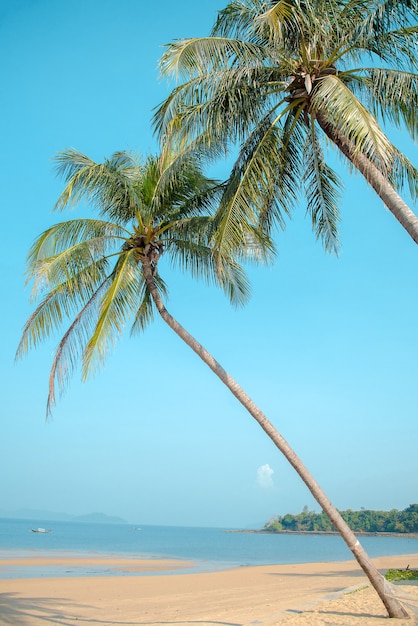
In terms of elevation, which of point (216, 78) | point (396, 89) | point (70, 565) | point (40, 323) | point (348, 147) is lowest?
point (70, 565)

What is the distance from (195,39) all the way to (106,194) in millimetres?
3442

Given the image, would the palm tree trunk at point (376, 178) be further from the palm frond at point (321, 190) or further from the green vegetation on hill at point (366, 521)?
the green vegetation on hill at point (366, 521)

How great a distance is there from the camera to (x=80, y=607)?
13875 mm

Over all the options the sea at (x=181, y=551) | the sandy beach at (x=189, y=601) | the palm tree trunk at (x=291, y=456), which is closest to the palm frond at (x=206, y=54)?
the palm tree trunk at (x=291, y=456)

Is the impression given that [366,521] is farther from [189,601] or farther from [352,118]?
[352,118]

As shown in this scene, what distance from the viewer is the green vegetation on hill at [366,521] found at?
101125mm

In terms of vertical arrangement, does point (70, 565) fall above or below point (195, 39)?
below

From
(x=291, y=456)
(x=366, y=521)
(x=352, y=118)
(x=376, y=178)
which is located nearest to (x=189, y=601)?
(x=291, y=456)

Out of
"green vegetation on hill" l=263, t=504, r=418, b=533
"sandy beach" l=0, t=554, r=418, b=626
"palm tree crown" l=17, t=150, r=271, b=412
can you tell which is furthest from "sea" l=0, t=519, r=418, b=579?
"green vegetation on hill" l=263, t=504, r=418, b=533

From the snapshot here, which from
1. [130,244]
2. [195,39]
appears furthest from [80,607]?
[195,39]

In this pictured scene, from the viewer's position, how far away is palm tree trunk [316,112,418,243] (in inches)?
273

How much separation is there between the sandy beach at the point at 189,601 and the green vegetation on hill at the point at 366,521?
84.9 m

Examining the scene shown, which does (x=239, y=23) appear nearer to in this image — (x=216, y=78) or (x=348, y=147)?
(x=216, y=78)

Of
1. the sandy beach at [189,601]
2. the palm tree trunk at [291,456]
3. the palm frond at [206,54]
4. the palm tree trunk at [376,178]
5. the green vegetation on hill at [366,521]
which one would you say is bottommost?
the green vegetation on hill at [366,521]
